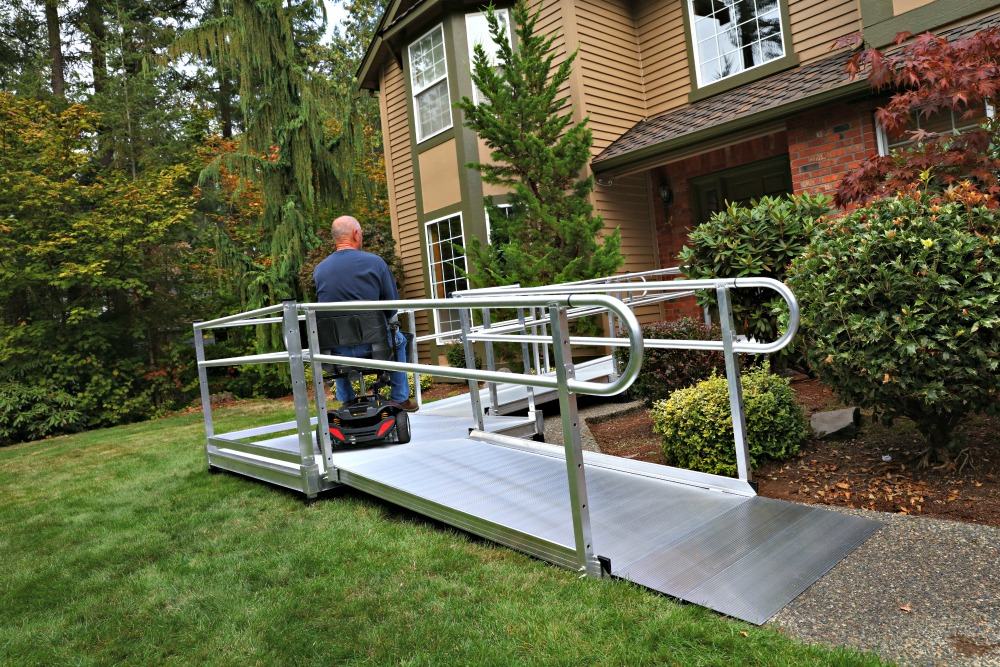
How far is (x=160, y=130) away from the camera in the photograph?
15.3 metres

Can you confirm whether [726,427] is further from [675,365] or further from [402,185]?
[402,185]

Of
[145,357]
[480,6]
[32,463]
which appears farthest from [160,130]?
[32,463]

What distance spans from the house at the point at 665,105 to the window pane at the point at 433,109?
25 mm

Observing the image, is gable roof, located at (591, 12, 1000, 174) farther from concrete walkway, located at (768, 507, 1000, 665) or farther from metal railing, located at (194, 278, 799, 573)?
concrete walkway, located at (768, 507, 1000, 665)

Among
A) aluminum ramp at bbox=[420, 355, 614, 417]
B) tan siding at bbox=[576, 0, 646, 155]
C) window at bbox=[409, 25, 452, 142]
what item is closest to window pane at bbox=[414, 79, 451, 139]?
window at bbox=[409, 25, 452, 142]

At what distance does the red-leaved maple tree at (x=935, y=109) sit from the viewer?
14.1 ft

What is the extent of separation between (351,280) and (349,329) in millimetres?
478

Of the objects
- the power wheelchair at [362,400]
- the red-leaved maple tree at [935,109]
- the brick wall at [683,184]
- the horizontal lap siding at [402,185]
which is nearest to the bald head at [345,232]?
the power wheelchair at [362,400]

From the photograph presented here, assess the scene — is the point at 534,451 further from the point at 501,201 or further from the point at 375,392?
the point at 501,201

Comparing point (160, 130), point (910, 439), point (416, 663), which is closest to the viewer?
point (416, 663)

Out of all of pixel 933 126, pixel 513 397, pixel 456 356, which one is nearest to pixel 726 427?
pixel 513 397

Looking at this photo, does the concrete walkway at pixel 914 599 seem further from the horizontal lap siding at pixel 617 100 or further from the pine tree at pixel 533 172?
the horizontal lap siding at pixel 617 100

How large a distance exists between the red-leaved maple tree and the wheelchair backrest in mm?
3501

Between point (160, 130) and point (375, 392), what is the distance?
13.5 metres
